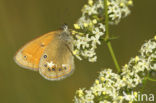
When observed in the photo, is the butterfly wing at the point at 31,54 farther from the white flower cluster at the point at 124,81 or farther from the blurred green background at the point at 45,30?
the blurred green background at the point at 45,30

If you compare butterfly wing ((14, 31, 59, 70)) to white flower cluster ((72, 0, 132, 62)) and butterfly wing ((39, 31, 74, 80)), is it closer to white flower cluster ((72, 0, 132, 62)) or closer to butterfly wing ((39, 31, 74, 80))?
butterfly wing ((39, 31, 74, 80))

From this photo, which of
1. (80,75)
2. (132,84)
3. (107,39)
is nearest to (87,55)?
(107,39)

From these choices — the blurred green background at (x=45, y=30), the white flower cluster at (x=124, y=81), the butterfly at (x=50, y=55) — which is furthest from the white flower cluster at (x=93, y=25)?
the blurred green background at (x=45, y=30)

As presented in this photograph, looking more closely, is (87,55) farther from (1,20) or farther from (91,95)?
(1,20)

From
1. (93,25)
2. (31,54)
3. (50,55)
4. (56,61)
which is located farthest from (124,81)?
(31,54)

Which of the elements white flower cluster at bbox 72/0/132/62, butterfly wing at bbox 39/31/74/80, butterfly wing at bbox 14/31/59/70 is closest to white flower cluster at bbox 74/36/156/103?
white flower cluster at bbox 72/0/132/62

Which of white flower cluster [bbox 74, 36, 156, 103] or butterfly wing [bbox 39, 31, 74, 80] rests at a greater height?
butterfly wing [bbox 39, 31, 74, 80]

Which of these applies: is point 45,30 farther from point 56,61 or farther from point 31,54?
point 31,54
